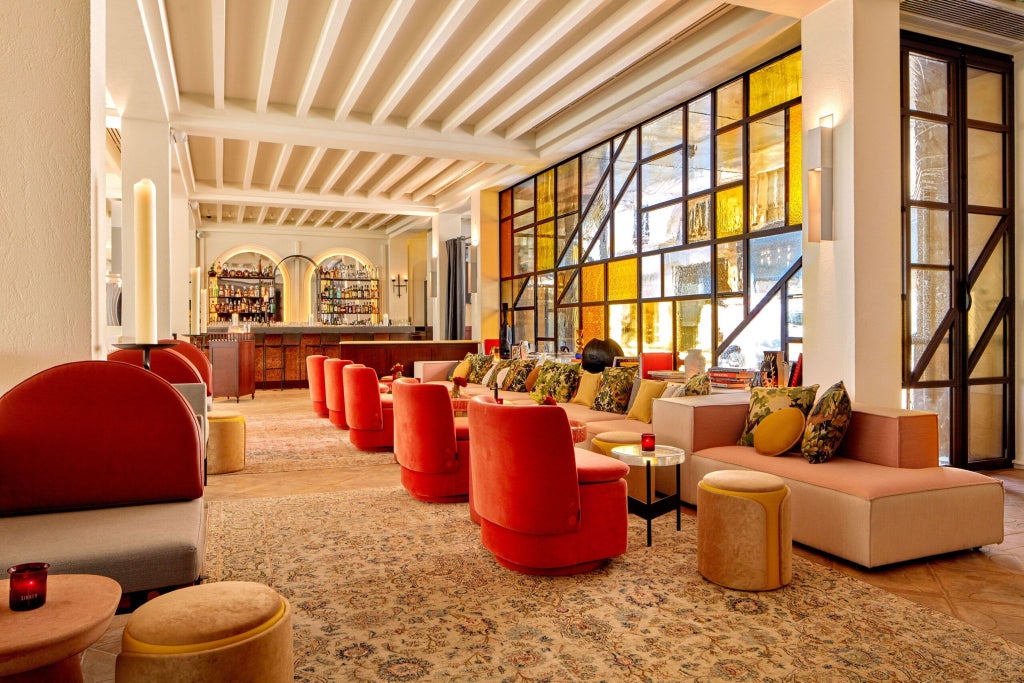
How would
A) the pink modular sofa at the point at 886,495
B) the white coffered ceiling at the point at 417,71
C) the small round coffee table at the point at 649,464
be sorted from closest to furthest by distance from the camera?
the pink modular sofa at the point at 886,495 → the small round coffee table at the point at 649,464 → the white coffered ceiling at the point at 417,71

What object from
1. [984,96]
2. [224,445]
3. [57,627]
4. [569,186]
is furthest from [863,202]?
[569,186]

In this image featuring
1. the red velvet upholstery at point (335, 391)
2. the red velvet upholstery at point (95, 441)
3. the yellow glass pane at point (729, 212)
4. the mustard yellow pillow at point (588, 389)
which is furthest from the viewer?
the red velvet upholstery at point (335, 391)

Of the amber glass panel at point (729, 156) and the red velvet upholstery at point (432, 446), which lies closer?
the red velvet upholstery at point (432, 446)

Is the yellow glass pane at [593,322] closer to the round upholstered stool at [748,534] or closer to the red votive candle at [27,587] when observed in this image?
the round upholstered stool at [748,534]

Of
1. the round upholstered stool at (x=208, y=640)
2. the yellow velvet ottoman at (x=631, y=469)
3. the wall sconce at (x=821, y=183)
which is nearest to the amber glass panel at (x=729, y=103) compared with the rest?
the wall sconce at (x=821, y=183)

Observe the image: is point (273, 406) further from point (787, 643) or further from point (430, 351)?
point (787, 643)

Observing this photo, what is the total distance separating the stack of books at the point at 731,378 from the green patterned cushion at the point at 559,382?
4.58 feet

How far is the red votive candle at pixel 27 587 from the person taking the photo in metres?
1.44

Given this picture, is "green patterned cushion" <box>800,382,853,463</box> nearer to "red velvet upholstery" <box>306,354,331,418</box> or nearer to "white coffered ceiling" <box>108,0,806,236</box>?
"white coffered ceiling" <box>108,0,806,236</box>

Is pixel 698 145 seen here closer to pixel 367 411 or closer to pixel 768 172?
pixel 768 172

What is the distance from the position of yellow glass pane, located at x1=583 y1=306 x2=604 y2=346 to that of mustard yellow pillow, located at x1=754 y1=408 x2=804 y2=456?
→ 15.6 ft

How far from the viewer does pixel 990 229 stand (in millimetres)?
5473

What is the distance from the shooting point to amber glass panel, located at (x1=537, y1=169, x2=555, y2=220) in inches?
389

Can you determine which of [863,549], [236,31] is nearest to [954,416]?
[863,549]
